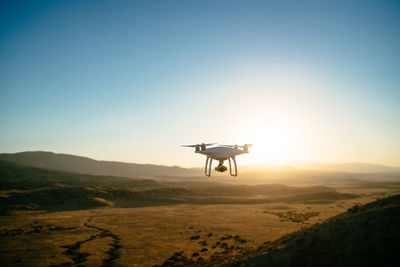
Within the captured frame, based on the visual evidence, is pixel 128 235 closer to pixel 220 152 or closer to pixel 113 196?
pixel 220 152

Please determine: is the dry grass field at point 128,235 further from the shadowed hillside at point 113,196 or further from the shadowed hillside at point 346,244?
the shadowed hillside at point 346,244

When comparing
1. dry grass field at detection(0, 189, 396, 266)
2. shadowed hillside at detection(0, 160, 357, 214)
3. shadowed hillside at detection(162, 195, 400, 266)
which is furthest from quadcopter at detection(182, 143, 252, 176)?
shadowed hillside at detection(0, 160, 357, 214)

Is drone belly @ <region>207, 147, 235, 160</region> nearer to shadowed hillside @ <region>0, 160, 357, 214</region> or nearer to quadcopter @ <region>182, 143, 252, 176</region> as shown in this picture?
quadcopter @ <region>182, 143, 252, 176</region>

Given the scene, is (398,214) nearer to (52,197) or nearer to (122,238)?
(122,238)

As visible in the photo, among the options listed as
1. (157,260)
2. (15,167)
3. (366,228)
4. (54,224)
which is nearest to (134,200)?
(54,224)

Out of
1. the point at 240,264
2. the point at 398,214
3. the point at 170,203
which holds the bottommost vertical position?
the point at 170,203

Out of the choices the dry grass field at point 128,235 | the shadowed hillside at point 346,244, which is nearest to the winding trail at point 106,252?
the dry grass field at point 128,235

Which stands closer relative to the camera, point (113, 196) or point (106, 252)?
point (106, 252)

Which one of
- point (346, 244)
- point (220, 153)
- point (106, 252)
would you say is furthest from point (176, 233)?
point (346, 244)

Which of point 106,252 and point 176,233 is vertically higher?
point 106,252

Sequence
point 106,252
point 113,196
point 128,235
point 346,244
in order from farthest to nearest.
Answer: point 113,196
point 128,235
point 106,252
point 346,244

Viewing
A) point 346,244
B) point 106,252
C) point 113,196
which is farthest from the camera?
point 113,196
